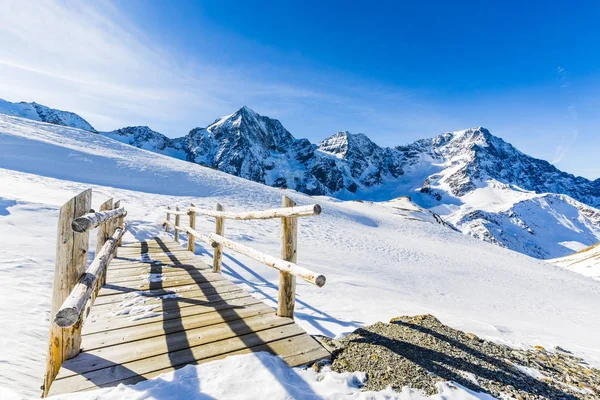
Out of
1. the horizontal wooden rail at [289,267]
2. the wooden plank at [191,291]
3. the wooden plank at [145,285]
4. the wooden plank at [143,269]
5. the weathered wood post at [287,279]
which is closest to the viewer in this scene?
the horizontal wooden rail at [289,267]

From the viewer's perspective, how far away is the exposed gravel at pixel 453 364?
110 inches

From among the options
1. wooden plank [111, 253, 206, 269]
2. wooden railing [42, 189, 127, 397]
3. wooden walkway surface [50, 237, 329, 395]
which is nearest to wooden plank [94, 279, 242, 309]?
wooden walkway surface [50, 237, 329, 395]

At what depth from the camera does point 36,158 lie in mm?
21484

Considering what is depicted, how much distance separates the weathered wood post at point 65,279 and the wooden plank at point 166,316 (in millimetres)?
561

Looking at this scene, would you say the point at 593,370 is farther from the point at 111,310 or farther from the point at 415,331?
the point at 111,310

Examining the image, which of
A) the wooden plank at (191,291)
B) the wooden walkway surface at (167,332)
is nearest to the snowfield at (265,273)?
the wooden walkway surface at (167,332)

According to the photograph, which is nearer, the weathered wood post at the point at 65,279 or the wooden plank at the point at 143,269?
the weathered wood post at the point at 65,279

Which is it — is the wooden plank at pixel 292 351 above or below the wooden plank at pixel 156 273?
above

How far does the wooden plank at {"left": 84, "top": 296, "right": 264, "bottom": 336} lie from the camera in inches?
132

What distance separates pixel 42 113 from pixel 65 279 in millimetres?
251959

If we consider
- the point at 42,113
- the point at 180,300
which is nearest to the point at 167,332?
the point at 180,300

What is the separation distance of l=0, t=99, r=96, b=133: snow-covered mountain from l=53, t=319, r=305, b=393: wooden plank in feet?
672

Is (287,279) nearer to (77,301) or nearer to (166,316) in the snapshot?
(166,316)

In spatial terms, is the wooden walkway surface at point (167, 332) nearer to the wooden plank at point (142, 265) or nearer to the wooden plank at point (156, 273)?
the wooden plank at point (156, 273)
